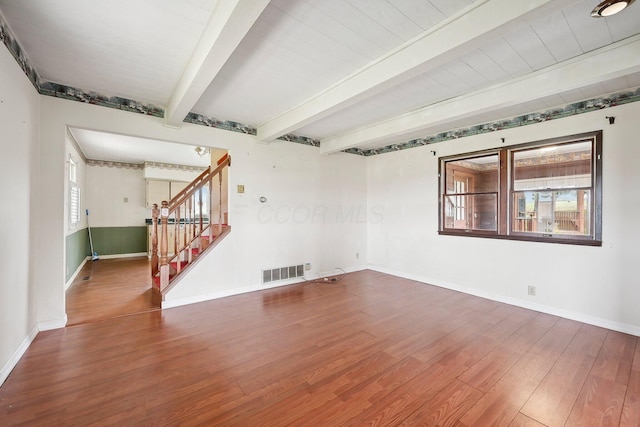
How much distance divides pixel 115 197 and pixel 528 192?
9.35 metres

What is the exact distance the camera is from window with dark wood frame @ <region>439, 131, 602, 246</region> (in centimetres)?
326

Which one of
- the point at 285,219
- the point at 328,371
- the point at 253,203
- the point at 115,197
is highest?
the point at 115,197

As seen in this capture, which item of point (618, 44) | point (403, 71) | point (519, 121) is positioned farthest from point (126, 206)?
point (618, 44)

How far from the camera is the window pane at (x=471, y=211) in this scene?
413 cm

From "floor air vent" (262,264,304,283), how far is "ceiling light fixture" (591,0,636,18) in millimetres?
4506

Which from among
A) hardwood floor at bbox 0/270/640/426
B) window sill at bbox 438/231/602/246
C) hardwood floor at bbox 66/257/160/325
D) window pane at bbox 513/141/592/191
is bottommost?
hardwood floor at bbox 0/270/640/426

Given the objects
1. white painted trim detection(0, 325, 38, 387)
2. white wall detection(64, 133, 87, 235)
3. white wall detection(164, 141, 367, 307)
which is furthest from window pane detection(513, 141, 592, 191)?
white wall detection(64, 133, 87, 235)

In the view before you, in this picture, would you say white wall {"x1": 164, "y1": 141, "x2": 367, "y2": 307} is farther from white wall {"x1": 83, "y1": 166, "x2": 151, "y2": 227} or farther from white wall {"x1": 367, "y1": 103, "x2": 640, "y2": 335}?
white wall {"x1": 83, "y1": 166, "x2": 151, "y2": 227}

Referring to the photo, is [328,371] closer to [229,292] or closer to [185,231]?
[229,292]

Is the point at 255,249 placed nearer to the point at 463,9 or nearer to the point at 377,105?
the point at 377,105

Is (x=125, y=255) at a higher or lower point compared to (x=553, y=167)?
lower

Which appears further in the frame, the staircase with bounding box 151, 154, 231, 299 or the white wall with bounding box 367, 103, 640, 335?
the staircase with bounding box 151, 154, 231, 299

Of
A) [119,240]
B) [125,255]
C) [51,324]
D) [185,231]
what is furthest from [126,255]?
[51,324]

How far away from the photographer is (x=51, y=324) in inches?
116
